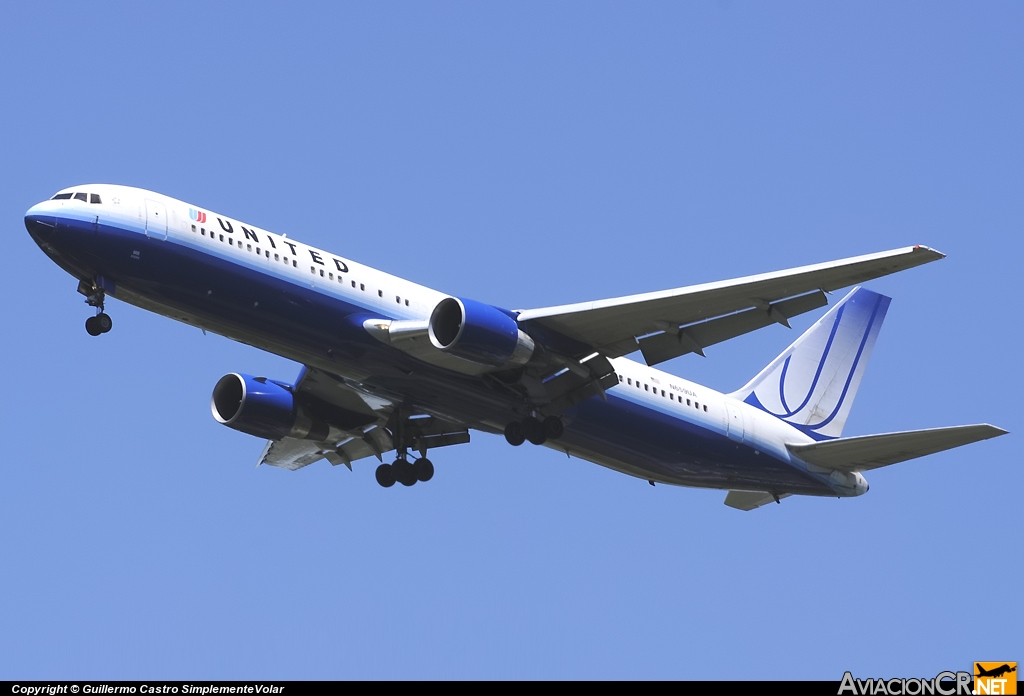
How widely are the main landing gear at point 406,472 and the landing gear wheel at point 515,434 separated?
4.04 metres

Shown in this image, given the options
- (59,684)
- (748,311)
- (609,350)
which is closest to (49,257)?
(59,684)

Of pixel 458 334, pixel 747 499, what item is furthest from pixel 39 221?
pixel 747 499

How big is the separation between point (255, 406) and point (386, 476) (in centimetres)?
400

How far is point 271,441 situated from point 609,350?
35.9 ft

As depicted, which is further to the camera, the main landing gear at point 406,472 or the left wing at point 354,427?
the main landing gear at point 406,472

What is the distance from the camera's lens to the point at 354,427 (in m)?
38.1

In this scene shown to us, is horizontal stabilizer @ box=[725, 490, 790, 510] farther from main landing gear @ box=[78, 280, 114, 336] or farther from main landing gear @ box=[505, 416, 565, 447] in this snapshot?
main landing gear @ box=[78, 280, 114, 336]

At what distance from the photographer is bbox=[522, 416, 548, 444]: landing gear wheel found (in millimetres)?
33938

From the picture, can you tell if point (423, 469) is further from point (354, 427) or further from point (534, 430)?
point (534, 430)

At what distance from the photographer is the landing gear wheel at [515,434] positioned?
112ft

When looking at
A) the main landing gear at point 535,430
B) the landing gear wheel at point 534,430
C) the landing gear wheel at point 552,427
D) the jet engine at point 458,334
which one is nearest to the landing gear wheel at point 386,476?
the main landing gear at point 535,430

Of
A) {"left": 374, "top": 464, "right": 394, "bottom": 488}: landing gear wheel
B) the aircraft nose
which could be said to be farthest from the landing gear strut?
the aircraft nose

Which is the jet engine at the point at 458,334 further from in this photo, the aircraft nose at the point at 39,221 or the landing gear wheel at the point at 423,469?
the aircraft nose at the point at 39,221

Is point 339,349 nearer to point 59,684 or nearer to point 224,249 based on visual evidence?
point 224,249
